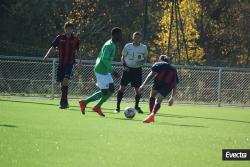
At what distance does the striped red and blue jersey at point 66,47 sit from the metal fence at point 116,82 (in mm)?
6999

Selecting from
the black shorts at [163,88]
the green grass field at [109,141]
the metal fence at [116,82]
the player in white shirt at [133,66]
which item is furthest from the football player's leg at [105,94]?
the metal fence at [116,82]

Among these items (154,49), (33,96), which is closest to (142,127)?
(33,96)

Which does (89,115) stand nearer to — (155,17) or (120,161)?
(120,161)

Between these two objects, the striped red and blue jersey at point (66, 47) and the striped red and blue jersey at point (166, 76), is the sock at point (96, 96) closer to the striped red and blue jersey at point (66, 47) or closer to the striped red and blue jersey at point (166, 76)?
the striped red and blue jersey at point (166, 76)

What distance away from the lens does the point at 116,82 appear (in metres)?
26.4

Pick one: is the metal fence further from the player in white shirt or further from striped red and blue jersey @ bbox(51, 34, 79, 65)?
striped red and blue jersey @ bbox(51, 34, 79, 65)

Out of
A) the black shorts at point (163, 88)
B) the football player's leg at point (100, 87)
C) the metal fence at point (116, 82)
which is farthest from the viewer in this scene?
the metal fence at point (116, 82)

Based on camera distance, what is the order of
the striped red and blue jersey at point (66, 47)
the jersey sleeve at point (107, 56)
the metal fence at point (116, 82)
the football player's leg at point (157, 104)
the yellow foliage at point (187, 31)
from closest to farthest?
the football player's leg at point (157, 104), the jersey sleeve at point (107, 56), the striped red and blue jersey at point (66, 47), the metal fence at point (116, 82), the yellow foliage at point (187, 31)

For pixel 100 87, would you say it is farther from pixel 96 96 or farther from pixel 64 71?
pixel 64 71

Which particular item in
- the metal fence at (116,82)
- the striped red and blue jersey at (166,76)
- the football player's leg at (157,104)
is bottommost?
the metal fence at (116,82)

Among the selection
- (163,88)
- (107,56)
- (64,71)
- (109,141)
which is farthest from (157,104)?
(109,141)

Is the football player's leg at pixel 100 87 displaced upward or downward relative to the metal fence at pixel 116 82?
upward

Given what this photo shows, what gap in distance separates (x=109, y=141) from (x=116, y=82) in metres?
16.3

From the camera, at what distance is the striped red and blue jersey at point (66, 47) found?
17203 millimetres
